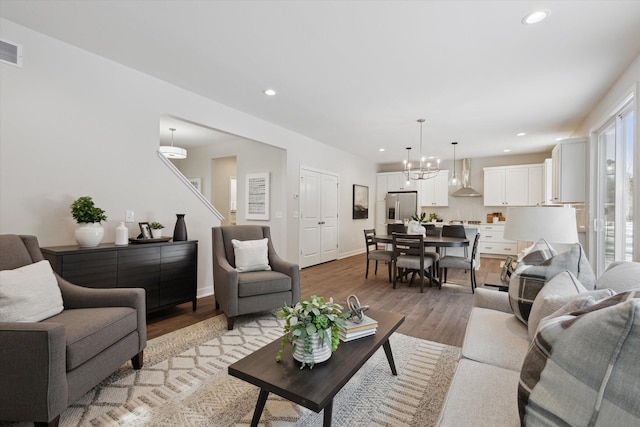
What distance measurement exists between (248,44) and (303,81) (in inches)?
34.5

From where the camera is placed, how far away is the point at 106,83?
9.88 feet

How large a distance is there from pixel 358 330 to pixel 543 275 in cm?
112

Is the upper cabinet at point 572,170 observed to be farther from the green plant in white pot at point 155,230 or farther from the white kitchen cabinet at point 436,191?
the green plant in white pot at point 155,230

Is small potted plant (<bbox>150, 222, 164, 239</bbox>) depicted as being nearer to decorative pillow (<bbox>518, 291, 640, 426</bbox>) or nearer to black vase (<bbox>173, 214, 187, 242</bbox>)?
black vase (<bbox>173, 214, 187, 242</bbox>)

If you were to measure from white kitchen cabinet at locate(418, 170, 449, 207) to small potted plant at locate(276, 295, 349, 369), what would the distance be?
742 centimetres

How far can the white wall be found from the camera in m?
2.48

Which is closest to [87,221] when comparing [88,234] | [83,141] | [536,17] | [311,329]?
[88,234]

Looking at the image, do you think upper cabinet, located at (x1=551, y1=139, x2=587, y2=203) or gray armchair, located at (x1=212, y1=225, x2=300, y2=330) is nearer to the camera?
gray armchair, located at (x1=212, y1=225, x2=300, y2=330)

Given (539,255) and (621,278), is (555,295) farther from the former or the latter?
(539,255)

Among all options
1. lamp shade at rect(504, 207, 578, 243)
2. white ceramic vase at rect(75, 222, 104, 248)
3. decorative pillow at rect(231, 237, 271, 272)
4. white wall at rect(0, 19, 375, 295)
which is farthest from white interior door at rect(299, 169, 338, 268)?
lamp shade at rect(504, 207, 578, 243)

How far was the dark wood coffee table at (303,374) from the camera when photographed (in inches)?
49.9

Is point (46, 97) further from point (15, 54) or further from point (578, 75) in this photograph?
point (578, 75)

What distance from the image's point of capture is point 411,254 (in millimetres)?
4629

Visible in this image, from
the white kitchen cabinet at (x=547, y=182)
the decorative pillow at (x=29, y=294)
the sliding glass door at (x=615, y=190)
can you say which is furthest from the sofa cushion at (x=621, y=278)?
the white kitchen cabinet at (x=547, y=182)
